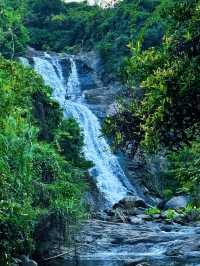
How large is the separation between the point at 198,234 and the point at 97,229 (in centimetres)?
519

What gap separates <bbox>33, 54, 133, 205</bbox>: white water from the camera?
1615 inches

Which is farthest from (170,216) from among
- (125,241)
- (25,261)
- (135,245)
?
(25,261)

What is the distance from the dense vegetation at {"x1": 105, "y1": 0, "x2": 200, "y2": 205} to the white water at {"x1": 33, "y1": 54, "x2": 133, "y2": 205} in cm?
2831

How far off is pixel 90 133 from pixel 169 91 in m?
37.4

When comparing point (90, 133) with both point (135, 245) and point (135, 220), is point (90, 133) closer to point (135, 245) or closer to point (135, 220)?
point (135, 220)

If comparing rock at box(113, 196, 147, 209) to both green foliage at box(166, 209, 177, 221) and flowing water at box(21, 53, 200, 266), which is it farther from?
flowing water at box(21, 53, 200, 266)

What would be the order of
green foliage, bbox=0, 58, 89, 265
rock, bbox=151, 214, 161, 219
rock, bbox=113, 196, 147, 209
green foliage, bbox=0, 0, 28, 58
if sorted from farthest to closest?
green foliage, bbox=0, 0, 28, 58 < rock, bbox=113, 196, 147, 209 < rock, bbox=151, 214, 161, 219 < green foliage, bbox=0, 58, 89, 265

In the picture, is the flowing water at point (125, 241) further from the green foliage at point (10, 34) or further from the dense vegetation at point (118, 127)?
the green foliage at point (10, 34)

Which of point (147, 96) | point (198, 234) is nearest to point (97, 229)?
point (198, 234)

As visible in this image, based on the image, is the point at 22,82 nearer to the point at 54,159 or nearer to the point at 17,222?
the point at 54,159

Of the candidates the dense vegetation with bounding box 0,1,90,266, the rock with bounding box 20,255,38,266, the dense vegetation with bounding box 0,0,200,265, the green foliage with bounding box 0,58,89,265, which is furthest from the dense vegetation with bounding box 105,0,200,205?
the rock with bounding box 20,255,38,266

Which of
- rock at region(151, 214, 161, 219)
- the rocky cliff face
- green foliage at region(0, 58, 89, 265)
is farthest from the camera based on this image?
the rocky cliff face

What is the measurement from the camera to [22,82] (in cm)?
3006

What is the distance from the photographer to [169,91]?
26.1 feet
